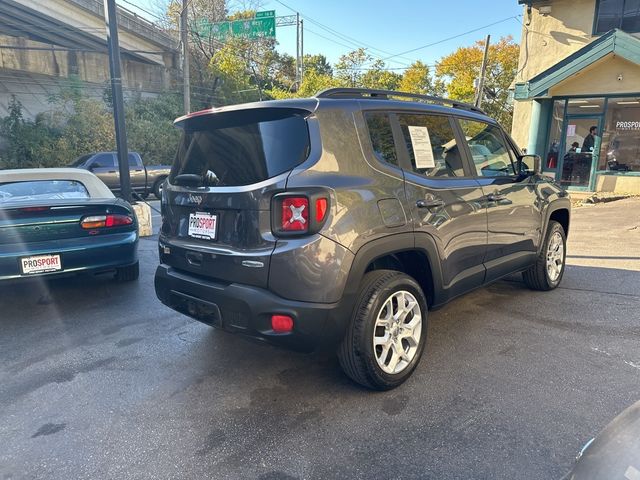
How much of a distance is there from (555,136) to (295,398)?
14035mm

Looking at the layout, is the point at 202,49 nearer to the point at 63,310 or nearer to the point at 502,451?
the point at 63,310

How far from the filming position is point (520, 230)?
4.42m

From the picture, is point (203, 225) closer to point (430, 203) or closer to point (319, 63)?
point (430, 203)

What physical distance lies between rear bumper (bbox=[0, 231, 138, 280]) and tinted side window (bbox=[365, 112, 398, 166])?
324 centimetres

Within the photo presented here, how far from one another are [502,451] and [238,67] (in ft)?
99.3

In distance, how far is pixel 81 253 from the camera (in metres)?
4.54

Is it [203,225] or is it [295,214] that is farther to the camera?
[203,225]

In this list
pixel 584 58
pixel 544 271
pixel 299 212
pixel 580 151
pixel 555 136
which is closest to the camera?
pixel 299 212

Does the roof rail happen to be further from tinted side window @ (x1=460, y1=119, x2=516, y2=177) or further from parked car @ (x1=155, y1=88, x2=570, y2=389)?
tinted side window @ (x1=460, y1=119, x2=516, y2=177)

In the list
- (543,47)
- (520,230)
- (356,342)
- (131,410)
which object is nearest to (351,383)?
(356,342)

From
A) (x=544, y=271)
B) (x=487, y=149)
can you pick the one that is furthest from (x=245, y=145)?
(x=544, y=271)

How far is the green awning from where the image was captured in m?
11.4

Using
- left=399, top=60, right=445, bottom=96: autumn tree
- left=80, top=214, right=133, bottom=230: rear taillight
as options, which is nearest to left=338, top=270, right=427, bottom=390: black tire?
left=80, top=214, right=133, bottom=230: rear taillight

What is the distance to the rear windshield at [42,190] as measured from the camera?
4.78 metres
